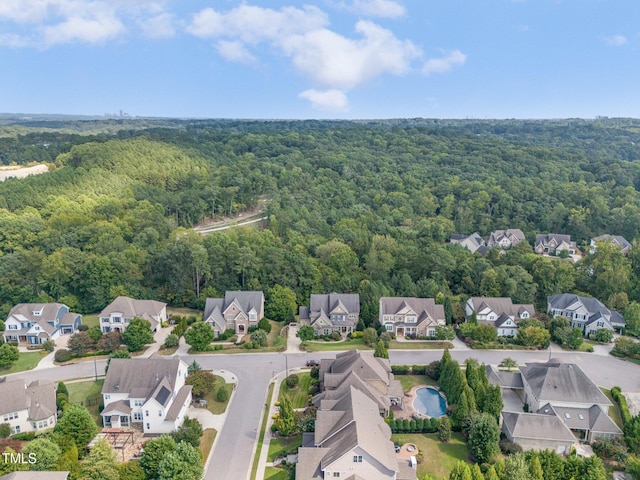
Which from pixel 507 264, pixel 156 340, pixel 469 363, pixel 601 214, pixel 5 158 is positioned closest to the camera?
pixel 469 363

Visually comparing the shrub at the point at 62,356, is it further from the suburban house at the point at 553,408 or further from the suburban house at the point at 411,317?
the suburban house at the point at 553,408

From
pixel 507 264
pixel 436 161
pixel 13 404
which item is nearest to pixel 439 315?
pixel 507 264

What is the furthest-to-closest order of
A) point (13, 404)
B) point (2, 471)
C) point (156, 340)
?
point (156, 340), point (13, 404), point (2, 471)

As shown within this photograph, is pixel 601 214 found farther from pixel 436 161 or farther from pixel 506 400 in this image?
pixel 506 400

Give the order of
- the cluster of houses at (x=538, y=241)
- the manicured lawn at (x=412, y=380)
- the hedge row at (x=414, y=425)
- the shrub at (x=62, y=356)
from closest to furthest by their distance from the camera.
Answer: the hedge row at (x=414, y=425)
the manicured lawn at (x=412, y=380)
the shrub at (x=62, y=356)
the cluster of houses at (x=538, y=241)

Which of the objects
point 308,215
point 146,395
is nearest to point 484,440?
point 146,395

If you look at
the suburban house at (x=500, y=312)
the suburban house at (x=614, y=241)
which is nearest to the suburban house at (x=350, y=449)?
the suburban house at (x=500, y=312)

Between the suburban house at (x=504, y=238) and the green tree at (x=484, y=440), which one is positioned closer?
the green tree at (x=484, y=440)
